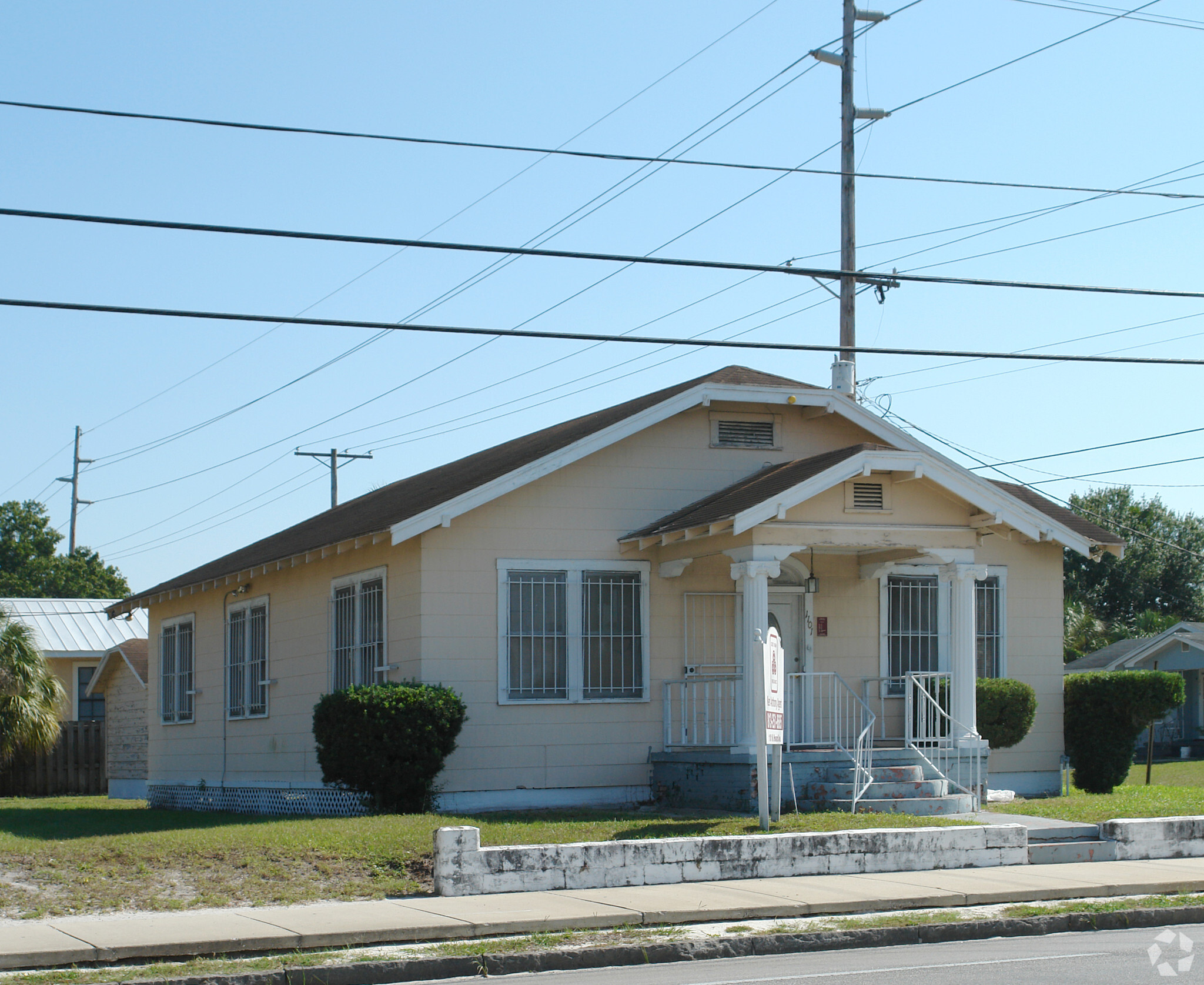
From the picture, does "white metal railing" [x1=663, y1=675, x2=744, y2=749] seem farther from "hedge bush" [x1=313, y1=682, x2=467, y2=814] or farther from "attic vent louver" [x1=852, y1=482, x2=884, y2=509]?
"hedge bush" [x1=313, y1=682, x2=467, y2=814]

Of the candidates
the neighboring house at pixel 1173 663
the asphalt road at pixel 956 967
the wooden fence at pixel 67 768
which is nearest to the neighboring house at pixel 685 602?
the asphalt road at pixel 956 967

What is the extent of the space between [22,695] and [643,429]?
A: 1596 cm

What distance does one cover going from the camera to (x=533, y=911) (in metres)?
11.0

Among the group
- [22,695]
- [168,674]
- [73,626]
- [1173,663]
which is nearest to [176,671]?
[168,674]

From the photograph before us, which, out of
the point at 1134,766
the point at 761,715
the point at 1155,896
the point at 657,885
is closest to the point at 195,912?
the point at 657,885

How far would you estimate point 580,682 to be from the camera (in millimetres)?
18562

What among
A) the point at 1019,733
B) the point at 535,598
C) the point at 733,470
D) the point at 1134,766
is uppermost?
the point at 733,470

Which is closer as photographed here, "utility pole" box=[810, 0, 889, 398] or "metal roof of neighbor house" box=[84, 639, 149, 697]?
"utility pole" box=[810, 0, 889, 398]

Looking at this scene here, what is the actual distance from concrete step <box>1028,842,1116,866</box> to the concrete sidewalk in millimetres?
576

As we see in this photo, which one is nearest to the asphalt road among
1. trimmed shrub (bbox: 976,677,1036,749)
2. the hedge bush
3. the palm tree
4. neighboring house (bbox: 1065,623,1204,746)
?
the hedge bush

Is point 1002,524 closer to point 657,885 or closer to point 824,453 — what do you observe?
point 824,453

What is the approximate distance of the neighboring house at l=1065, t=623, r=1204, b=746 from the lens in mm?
43844

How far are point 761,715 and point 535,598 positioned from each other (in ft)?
15.7

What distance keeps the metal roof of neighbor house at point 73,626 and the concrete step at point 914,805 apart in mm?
23834
